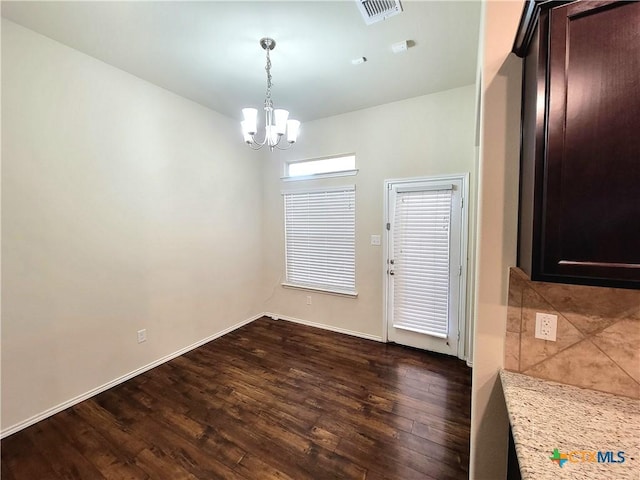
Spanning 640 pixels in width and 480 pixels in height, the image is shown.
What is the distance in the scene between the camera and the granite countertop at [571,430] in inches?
28.6

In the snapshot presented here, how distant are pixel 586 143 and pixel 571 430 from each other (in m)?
0.96

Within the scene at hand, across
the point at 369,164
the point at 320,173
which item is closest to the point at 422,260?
the point at 369,164

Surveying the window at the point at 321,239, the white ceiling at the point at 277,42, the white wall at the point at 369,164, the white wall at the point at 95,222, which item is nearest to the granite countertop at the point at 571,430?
the white wall at the point at 369,164

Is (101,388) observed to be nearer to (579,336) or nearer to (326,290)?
(326,290)

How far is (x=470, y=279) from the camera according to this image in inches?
106

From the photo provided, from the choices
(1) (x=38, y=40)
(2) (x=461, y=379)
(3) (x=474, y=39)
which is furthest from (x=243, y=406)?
(3) (x=474, y=39)

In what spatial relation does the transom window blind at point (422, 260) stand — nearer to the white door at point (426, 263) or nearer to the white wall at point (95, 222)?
the white door at point (426, 263)

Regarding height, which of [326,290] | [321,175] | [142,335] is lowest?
[142,335]

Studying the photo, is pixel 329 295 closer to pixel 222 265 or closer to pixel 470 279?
pixel 222 265

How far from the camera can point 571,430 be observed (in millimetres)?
855

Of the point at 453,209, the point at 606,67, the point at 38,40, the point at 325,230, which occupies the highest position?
the point at 38,40

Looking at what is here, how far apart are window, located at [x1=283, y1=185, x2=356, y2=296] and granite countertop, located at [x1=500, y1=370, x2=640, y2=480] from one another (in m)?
2.42

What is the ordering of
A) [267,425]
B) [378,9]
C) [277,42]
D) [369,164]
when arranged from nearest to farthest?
[378,9] < [267,425] < [277,42] < [369,164]

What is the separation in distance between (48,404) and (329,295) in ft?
9.34
